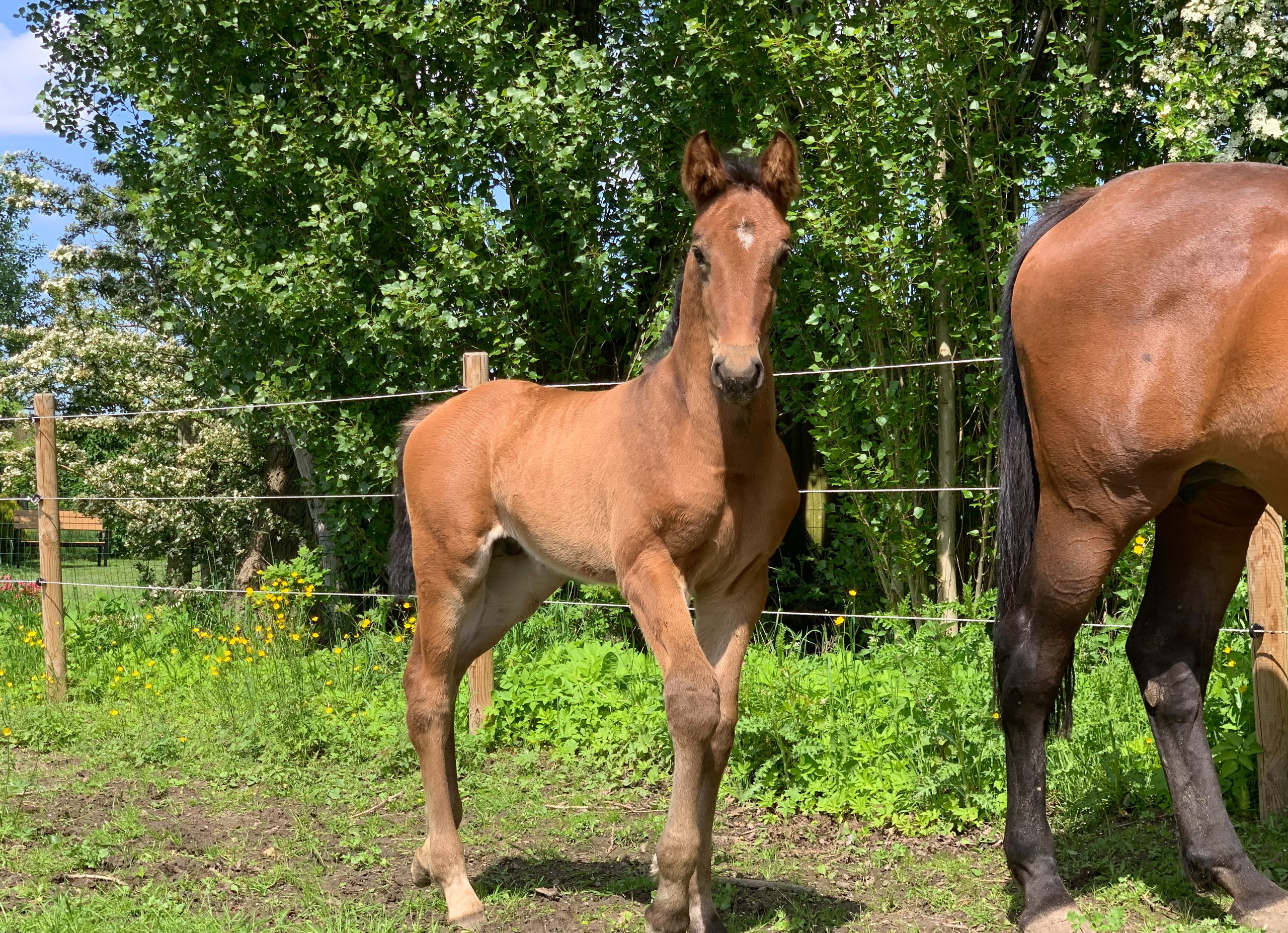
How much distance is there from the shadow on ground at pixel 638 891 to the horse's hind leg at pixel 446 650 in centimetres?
24

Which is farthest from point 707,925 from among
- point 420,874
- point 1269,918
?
point 1269,918

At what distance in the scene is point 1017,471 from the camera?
12.3 ft

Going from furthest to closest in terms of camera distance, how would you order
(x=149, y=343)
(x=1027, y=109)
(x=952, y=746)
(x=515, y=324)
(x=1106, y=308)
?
(x=149, y=343) < (x=515, y=324) < (x=1027, y=109) < (x=952, y=746) < (x=1106, y=308)

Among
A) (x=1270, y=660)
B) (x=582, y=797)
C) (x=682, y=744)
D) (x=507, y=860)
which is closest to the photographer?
(x=682, y=744)

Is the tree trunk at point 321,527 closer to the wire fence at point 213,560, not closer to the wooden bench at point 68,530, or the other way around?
the wire fence at point 213,560

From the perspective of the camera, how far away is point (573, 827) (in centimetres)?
484

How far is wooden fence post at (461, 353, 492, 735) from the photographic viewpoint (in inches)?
248

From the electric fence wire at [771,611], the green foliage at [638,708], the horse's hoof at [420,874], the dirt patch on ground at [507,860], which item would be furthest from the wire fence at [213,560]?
the horse's hoof at [420,874]

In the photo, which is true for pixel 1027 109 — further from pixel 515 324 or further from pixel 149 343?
pixel 149 343

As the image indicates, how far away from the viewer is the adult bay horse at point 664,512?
3.17 metres

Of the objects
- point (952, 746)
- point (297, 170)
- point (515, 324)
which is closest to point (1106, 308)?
point (952, 746)

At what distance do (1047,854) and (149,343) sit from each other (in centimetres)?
1319

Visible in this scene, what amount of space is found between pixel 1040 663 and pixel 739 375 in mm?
1551

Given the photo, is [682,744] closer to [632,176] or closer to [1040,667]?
[1040,667]
